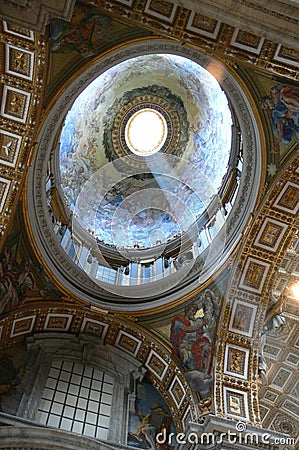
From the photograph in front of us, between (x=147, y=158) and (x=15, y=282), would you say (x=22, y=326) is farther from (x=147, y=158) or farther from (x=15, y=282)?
(x=147, y=158)

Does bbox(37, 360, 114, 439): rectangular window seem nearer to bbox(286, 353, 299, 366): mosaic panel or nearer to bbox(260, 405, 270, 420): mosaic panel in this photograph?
bbox(260, 405, 270, 420): mosaic panel

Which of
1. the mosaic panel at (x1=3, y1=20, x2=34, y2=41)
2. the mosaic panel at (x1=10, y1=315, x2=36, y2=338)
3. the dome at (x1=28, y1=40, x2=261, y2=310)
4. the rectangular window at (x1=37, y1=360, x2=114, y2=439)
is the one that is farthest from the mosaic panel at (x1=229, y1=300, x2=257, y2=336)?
the mosaic panel at (x1=3, y1=20, x2=34, y2=41)

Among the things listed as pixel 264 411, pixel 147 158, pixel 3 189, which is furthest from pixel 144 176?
pixel 264 411

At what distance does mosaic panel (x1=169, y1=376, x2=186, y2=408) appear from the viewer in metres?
12.4

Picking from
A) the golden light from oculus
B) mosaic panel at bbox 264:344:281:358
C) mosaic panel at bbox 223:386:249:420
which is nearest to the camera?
mosaic panel at bbox 223:386:249:420

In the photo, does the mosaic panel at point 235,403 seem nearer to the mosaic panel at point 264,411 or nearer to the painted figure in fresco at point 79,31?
the mosaic panel at point 264,411

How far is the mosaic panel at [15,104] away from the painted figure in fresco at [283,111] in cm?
498

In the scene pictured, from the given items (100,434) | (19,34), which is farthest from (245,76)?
(100,434)

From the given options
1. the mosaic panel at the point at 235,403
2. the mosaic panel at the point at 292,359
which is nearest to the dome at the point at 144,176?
the mosaic panel at the point at 235,403

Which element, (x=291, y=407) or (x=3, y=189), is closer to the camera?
(x=3, y=189)

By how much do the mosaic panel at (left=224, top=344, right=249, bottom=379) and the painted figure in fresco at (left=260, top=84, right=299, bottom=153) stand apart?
4696 mm

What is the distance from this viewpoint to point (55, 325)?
13.4 metres

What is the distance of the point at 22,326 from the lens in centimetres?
1276

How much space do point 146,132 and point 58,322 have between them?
749 cm
